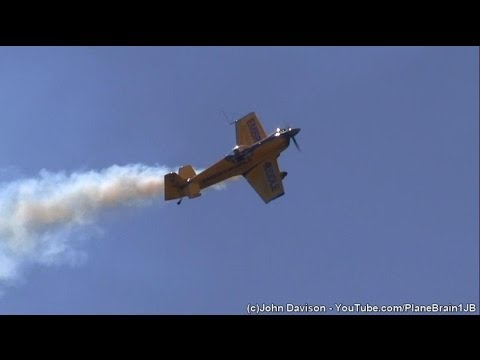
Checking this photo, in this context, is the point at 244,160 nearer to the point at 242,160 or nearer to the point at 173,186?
the point at 242,160

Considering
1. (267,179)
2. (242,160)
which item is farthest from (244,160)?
(267,179)

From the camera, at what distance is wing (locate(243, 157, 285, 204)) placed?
65.2m

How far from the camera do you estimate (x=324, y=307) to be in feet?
154

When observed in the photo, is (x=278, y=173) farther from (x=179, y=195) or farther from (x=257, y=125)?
(x=179, y=195)

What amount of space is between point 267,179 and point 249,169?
177cm

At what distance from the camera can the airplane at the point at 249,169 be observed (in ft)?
208

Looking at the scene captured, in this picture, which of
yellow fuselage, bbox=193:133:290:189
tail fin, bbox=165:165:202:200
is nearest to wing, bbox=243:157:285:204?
yellow fuselage, bbox=193:133:290:189

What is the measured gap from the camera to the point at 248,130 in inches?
2616

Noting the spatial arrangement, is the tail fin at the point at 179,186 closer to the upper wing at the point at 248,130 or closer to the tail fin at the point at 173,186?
the tail fin at the point at 173,186

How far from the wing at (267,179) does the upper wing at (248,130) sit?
7.92 ft
